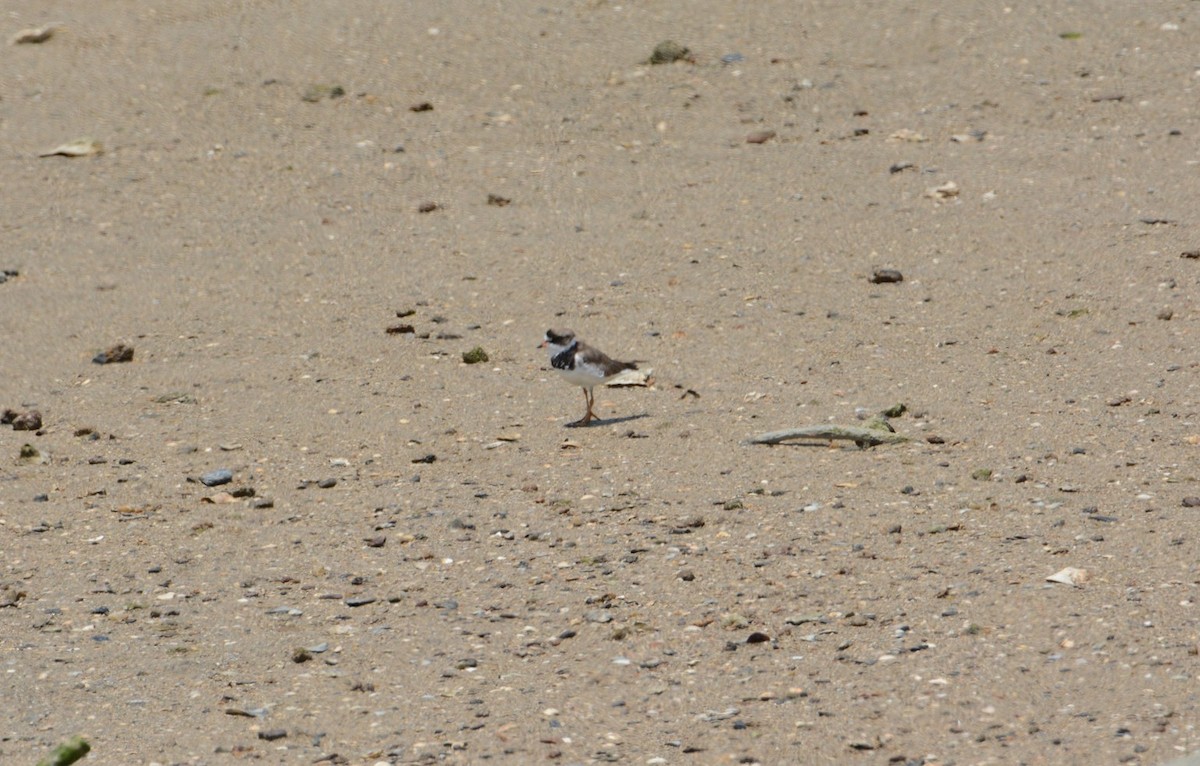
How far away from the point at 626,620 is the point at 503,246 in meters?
5.75

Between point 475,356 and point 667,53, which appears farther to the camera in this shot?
point 667,53

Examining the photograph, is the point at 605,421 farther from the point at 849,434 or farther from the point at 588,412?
the point at 849,434

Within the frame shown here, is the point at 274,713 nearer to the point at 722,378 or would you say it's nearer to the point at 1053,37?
the point at 722,378

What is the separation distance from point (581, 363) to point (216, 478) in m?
2.03

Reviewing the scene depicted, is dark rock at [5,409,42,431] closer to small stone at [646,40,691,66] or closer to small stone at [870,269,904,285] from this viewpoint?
small stone at [870,269,904,285]

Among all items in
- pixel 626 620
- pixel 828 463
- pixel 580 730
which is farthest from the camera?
pixel 828 463

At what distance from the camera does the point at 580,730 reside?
18.0 ft

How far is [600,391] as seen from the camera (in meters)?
9.64

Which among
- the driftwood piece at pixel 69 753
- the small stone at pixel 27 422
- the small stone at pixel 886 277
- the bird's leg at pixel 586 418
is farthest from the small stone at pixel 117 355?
the driftwood piece at pixel 69 753

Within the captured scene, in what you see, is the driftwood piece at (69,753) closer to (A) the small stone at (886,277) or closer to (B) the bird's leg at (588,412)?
(B) the bird's leg at (588,412)

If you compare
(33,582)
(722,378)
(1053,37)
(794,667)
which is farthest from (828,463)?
(1053,37)

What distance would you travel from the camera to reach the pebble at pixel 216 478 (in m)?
8.30

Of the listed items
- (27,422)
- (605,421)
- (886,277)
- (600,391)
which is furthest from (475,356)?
(886,277)

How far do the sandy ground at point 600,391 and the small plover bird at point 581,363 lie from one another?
329 millimetres
